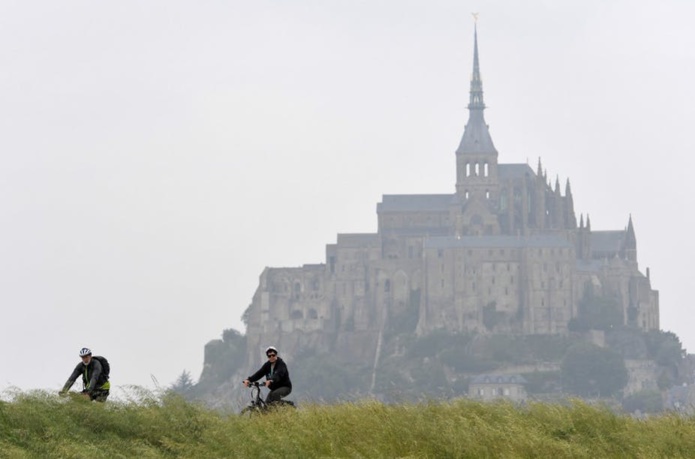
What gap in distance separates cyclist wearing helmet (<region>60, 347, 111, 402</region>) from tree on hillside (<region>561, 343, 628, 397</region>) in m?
124

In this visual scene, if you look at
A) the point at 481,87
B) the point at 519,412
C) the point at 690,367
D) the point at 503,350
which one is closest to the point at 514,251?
the point at 503,350

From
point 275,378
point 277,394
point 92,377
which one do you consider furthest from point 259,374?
point 92,377

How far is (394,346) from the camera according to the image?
14862 cm

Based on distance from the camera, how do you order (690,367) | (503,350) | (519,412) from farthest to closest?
(690,367), (503,350), (519,412)

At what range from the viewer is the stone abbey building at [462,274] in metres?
144

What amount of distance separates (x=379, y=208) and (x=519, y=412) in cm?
13511

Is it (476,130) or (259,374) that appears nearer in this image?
(259,374)

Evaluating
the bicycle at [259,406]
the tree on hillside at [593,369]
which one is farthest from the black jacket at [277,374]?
the tree on hillside at [593,369]

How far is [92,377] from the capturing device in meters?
20.6

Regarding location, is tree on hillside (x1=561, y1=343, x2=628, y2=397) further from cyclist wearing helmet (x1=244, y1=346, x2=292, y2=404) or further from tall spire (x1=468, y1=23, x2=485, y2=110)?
cyclist wearing helmet (x1=244, y1=346, x2=292, y2=404)

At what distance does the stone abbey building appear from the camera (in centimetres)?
14438

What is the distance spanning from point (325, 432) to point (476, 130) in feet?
487

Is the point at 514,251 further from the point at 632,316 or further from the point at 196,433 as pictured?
the point at 196,433

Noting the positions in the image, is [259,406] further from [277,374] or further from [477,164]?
[477,164]
